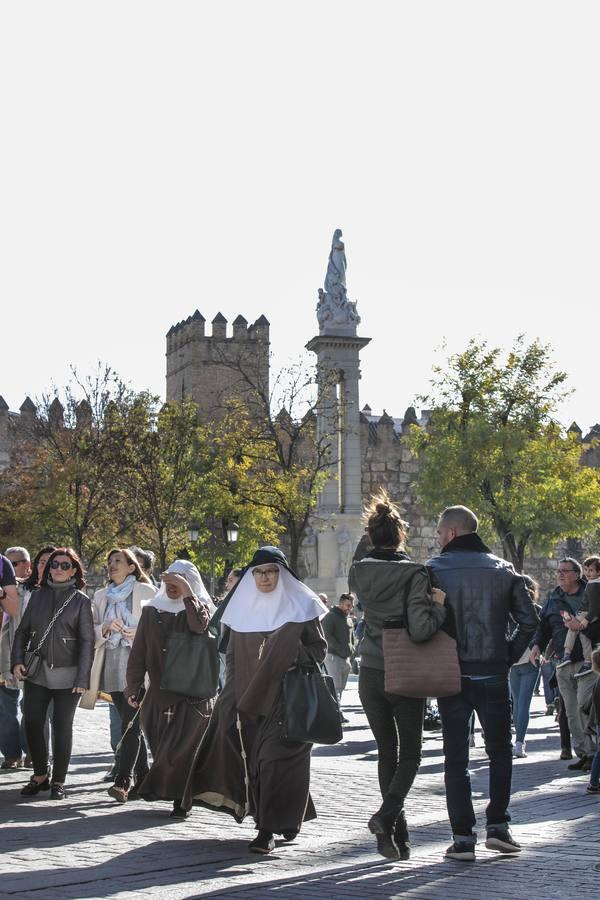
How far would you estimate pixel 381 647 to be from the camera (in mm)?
7910

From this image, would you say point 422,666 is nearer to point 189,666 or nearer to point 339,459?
point 189,666

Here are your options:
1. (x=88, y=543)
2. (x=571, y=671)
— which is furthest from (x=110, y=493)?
(x=571, y=671)

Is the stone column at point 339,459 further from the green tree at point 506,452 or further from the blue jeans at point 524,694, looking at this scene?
the blue jeans at point 524,694

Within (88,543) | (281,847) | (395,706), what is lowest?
(281,847)

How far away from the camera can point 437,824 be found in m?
9.25

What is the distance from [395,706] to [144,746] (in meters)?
3.65

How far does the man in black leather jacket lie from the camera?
25.4 ft

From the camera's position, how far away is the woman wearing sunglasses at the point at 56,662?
10.5 m

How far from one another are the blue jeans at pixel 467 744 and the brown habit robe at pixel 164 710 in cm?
227

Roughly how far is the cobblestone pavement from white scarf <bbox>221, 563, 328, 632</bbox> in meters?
1.24

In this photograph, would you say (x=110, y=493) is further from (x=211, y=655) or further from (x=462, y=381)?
(x=211, y=655)

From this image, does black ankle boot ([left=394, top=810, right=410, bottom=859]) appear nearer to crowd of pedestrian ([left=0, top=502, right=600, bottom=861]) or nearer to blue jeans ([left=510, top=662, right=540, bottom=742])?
crowd of pedestrian ([left=0, top=502, right=600, bottom=861])

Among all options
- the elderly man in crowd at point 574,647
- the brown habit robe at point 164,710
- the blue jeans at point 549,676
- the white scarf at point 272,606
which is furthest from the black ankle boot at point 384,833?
the blue jeans at point 549,676

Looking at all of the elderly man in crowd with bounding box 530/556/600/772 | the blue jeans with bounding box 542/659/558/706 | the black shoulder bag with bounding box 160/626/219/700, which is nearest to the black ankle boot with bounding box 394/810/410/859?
the black shoulder bag with bounding box 160/626/219/700
